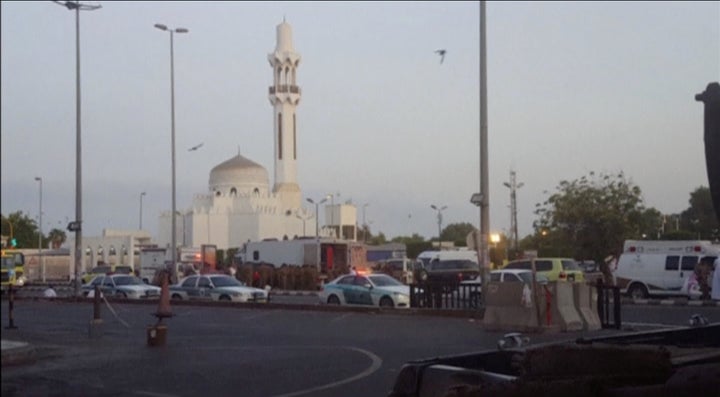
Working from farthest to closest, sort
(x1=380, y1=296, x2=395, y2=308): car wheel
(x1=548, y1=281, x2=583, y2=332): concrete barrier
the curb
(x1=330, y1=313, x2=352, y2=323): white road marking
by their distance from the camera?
(x1=380, y1=296, x2=395, y2=308): car wheel < (x1=330, y1=313, x2=352, y2=323): white road marking < (x1=548, y1=281, x2=583, y2=332): concrete barrier < the curb

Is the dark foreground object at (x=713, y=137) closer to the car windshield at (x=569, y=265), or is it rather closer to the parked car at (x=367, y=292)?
the parked car at (x=367, y=292)

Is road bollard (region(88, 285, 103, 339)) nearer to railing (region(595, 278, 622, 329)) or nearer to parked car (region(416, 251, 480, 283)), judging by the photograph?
railing (region(595, 278, 622, 329))

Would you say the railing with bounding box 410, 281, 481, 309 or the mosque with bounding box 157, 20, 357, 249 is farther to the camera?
the mosque with bounding box 157, 20, 357, 249

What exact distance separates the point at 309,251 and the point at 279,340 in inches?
1633

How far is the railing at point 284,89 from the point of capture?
103 meters

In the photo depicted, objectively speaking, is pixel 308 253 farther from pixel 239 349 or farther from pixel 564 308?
pixel 239 349

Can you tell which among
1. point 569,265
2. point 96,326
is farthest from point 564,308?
point 569,265

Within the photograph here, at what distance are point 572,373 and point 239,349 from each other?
1654 cm

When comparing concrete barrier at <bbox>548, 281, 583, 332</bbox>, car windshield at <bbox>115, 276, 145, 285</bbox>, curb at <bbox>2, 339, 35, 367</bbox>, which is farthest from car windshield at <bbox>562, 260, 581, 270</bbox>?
curb at <bbox>2, 339, 35, 367</bbox>

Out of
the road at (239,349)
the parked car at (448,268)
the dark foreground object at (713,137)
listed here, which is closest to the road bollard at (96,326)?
the road at (239,349)

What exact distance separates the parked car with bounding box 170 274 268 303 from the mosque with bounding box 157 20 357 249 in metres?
46.3

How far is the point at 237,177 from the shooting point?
10025 cm

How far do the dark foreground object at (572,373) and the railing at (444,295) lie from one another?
1072 inches

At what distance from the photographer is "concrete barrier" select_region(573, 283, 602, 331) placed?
85.1ft
